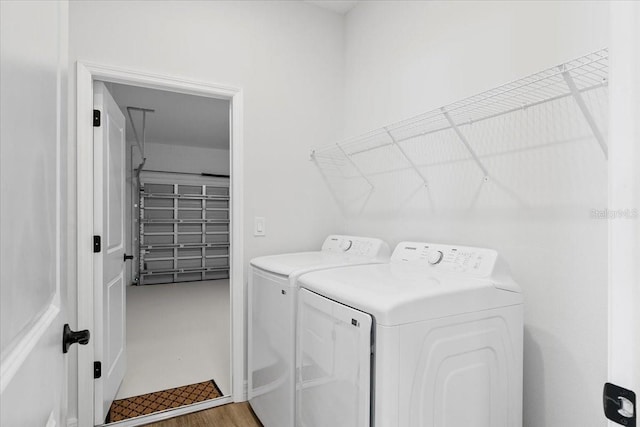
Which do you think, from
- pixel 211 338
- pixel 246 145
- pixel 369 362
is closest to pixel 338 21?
pixel 246 145

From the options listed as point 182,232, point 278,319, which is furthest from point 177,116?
point 278,319

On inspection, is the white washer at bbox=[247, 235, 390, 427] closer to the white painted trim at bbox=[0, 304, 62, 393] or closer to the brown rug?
the brown rug

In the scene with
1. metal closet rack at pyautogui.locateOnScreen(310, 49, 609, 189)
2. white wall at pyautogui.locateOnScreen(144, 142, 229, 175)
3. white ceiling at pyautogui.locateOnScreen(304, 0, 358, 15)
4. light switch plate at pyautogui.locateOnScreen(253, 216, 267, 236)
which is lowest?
light switch plate at pyautogui.locateOnScreen(253, 216, 267, 236)

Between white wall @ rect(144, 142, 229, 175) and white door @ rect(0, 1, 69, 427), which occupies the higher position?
white wall @ rect(144, 142, 229, 175)

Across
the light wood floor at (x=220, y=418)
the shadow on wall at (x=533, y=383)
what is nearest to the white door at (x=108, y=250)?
the light wood floor at (x=220, y=418)

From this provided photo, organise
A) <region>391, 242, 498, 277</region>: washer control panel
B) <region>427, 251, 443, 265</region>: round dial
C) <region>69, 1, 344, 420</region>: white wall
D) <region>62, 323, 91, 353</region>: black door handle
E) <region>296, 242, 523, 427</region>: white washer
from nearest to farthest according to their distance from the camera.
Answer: <region>62, 323, 91, 353</region>: black door handle → <region>296, 242, 523, 427</region>: white washer → <region>391, 242, 498, 277</region>: washer control panel → <region>427, 251, 443, 265</region>: round dial → <region>69, 1, 344, 420</region>: white wall

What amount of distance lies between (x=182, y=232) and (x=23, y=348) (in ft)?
20.6

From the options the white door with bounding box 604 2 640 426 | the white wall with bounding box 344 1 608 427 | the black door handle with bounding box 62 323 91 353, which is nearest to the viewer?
the white door with bounding box 604 2 640 426

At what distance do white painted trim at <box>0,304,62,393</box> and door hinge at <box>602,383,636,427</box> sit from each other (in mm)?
819

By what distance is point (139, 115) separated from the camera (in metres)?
4.61

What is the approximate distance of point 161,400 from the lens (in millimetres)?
2236

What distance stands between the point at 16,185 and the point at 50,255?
0.24 metres

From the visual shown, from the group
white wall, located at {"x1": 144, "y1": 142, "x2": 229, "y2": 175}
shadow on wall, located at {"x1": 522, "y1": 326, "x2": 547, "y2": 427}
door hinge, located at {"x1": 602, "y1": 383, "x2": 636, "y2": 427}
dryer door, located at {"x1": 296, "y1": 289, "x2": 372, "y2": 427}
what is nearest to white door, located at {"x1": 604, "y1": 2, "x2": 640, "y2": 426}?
door hinge, located at {"x1": 602, "y1": 383, "x2": 636, "y2": 427}

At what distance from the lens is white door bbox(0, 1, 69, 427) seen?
16.1 inches
